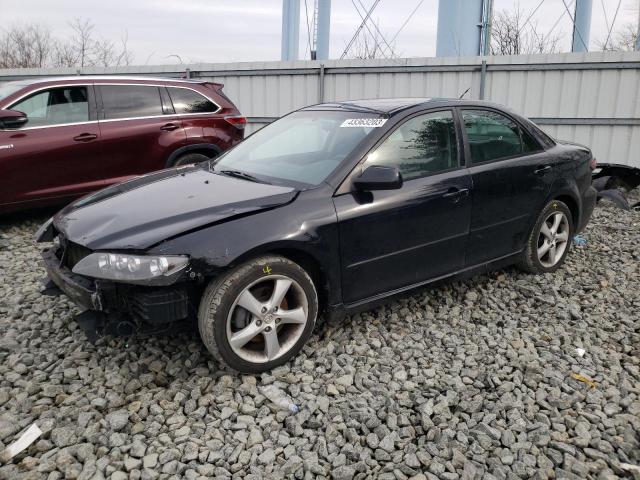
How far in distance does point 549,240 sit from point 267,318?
2810 mm

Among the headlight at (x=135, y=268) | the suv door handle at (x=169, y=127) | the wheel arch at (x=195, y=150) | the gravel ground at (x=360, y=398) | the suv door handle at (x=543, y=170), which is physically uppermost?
the suv door handle at (x=169, y=127)

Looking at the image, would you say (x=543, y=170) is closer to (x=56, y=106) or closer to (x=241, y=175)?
(x=241, y=175)

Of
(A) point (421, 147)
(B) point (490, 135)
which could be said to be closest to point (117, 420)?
(A) point (421, 147)

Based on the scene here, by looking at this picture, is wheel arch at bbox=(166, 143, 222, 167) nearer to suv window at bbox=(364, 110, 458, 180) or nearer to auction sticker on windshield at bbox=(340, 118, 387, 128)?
auction sticker on windshield at bbox=(340, 118, 387, 128)

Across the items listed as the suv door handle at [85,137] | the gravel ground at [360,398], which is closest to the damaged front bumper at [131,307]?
the gravel ground at [360,398]

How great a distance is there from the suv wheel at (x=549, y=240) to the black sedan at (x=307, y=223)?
0.02 meters

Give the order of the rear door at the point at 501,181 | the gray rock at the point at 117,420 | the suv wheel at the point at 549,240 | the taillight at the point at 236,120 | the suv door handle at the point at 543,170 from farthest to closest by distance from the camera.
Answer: the taillight at the point at 236,120, the suv wheel at the point at 549,240, the suv door handle at the point at 543,170, the rear door at the point at 501,181, the gray rock at the point at 117,420

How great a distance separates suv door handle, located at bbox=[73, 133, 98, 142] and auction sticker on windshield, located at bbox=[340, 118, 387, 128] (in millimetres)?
3504

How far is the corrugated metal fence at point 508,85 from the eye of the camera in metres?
9.00

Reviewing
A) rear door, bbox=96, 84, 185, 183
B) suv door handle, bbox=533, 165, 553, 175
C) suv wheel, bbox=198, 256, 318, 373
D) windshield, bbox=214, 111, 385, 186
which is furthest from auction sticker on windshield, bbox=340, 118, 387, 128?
rear door, bbox=96, 84, 185, 183

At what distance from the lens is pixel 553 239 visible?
4.75m

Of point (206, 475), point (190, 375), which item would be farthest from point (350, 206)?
point (206, 475)

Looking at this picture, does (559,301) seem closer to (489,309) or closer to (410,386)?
(489,309)

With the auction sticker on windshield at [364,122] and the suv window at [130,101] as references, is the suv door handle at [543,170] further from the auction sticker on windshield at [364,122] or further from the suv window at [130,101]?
the suv window at [130,101]
